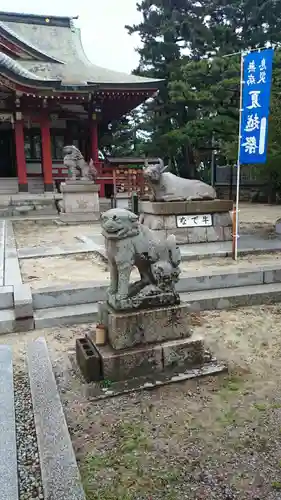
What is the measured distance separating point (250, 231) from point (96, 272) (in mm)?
5112

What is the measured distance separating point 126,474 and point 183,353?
1.25m

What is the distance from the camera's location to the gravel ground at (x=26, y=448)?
1930mm

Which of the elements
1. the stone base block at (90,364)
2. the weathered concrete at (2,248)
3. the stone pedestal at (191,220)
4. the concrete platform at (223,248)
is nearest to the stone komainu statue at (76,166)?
the weathered concrete at (2,248)

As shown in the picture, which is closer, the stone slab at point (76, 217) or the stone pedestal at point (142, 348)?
the stone pedestal at point (142, 348)

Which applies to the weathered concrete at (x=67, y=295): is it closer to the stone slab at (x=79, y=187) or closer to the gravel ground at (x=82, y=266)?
the gravel ground at (x=82, y=266)

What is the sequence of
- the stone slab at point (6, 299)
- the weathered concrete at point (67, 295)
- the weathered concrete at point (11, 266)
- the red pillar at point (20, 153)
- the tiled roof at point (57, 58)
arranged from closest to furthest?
1. the stone slab at point (6, 299)
2. the weathered concrete at point (67, 295)
3. the weathered concrete at point (11, 266)
4. the red pillar at point (20, 153)
5. the tiled roof at point (57, 58)

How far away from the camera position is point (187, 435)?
7.84ft

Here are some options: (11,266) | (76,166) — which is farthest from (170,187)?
(76,166)

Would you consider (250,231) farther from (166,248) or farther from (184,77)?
(184,77)

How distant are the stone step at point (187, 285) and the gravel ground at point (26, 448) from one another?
5.30 ft

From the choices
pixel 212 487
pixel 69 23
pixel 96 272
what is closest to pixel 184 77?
pixel 69 23

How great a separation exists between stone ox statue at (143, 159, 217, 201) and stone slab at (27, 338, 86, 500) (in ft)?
15.4

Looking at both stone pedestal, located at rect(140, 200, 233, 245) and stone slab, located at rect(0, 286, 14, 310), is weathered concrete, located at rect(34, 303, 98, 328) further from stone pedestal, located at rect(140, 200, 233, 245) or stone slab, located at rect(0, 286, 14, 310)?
stone pedestal, located at rect(140, 200, 233, 245)

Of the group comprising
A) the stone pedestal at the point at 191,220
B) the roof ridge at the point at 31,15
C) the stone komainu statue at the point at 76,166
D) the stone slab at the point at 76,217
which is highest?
the roof ridge at the point at 31,15
